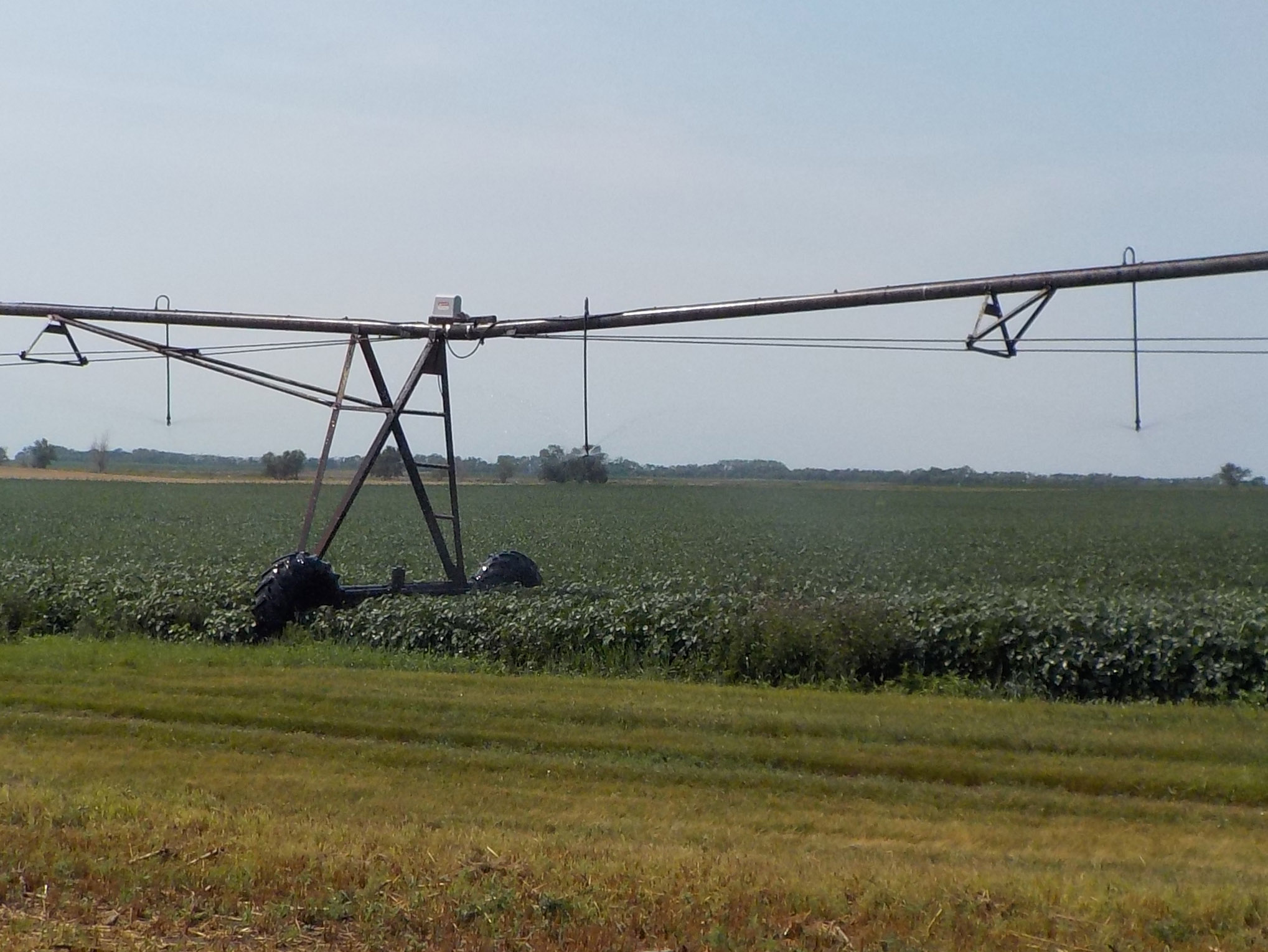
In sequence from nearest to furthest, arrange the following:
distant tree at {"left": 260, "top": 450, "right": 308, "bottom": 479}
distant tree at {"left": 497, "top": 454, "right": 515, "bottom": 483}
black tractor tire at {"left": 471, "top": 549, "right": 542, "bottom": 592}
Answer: black tractor tire at {"left": 471, "top": 549, "right": 542, "bottom": 592}
distant tree at {"left": 497, "top": 454, "right": 515, "bottom": 483}
distant tree at {"left": 260, "top": 450, "right": 308, "bottom": 479}

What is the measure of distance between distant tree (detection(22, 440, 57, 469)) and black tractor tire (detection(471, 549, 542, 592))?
223ft

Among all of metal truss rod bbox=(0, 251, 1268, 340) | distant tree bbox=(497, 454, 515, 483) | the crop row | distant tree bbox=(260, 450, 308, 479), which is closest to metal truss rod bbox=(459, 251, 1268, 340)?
metal truss rod bbox=(0, 251, 1268, 340)

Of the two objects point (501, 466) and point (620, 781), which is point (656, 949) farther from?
point (501, 466)

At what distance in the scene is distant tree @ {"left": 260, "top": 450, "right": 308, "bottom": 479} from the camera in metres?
77.0

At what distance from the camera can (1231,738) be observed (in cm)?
1027

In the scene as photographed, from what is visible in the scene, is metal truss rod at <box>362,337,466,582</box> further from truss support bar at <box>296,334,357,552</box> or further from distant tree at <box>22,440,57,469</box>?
distant tree at <box>22,440,57,469</box>

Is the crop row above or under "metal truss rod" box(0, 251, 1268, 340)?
under

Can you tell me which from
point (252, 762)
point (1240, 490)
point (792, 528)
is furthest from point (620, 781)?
point (1240, 490)

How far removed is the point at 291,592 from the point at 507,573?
3362 millimetres

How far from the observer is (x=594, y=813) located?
8414 mm

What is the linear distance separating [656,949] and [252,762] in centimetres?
537

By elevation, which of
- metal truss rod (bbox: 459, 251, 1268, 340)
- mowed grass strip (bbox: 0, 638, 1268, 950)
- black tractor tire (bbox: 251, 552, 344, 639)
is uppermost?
metal truss rod (bbox: 459, 251, 1268, 340)

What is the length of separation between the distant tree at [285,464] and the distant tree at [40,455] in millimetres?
13231

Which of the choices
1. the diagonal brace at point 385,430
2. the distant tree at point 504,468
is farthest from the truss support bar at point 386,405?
the distant tree at point 504,468
